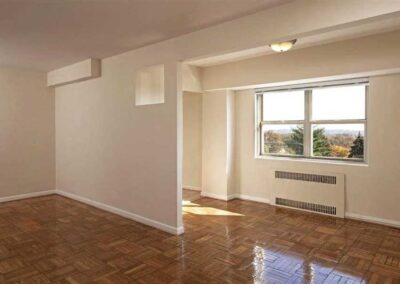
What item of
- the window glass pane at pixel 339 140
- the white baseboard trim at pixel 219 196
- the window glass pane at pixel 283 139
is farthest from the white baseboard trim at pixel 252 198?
the window glass pane at pixel 339 140

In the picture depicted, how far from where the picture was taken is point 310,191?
14.6 ft

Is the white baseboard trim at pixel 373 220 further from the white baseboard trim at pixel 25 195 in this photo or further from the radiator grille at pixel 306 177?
the white baseboard trim at pixel 25 195

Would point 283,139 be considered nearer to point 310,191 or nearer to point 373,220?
point 310,191

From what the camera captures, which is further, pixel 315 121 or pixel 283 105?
pixel 283 105

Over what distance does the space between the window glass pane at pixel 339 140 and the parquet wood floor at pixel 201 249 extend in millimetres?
965

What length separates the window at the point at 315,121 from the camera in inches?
165

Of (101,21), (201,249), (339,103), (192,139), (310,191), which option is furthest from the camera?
(192,139)

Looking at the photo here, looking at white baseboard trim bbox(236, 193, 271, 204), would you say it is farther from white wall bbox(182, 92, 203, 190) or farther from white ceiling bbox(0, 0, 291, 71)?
white ceiling bbox(0, 0, 291, 71)

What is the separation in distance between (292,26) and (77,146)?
13.4 ft

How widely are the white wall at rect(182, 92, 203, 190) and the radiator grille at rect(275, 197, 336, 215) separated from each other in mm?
1880

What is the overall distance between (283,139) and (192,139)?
1964 millimetres

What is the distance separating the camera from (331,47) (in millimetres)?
3848

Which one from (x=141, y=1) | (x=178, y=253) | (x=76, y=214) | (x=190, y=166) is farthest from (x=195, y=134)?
(x=141, y=1)

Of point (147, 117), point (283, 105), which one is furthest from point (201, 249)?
point (283, 105)
